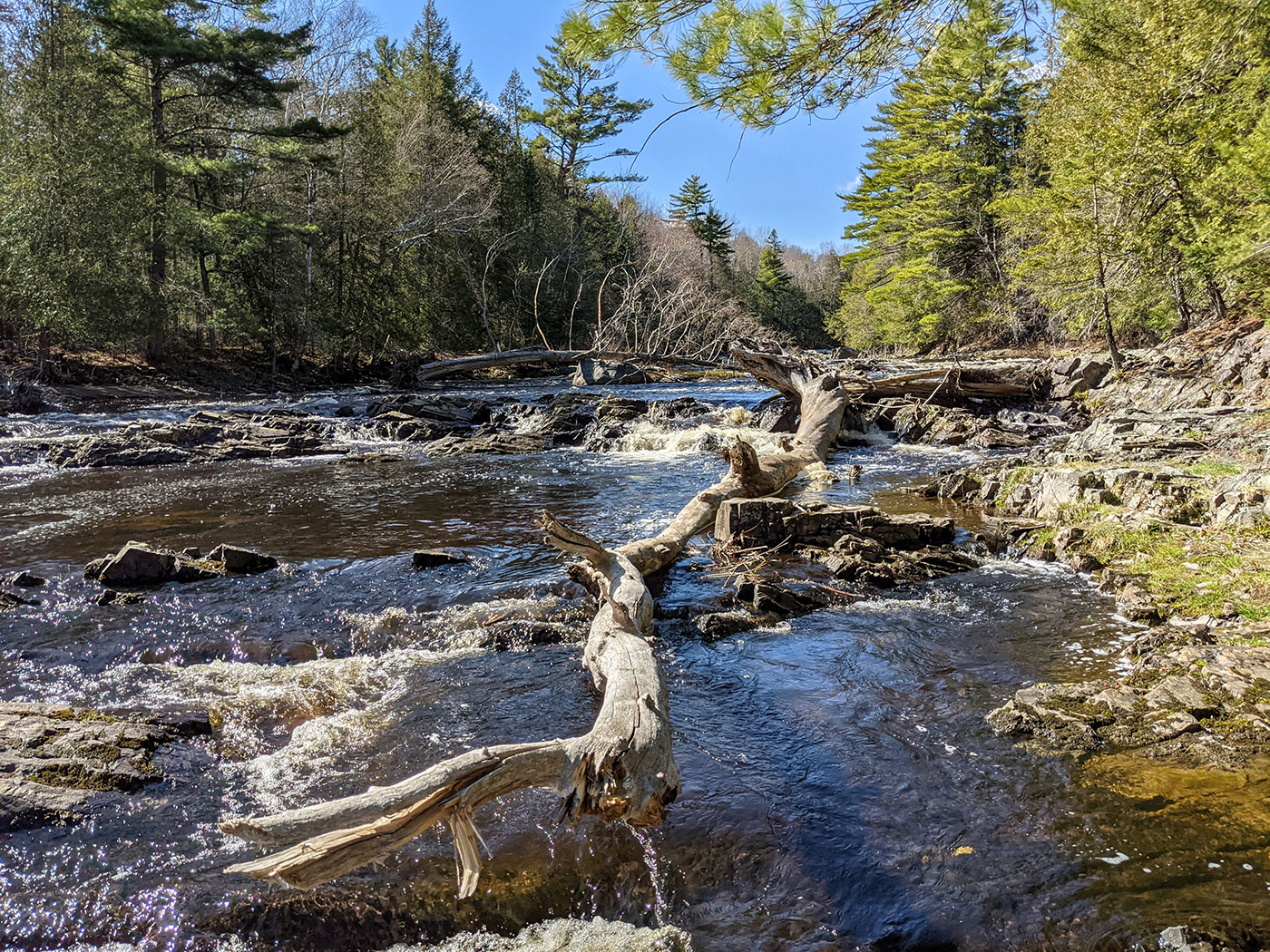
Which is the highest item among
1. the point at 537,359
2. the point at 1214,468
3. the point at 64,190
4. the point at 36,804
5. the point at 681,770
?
the point at 64,190

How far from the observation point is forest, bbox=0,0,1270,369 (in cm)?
1020

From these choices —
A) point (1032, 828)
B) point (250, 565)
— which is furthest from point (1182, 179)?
point (250, 565)

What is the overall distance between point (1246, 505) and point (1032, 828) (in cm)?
480

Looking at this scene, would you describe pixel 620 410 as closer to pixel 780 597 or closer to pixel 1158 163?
pixel 1158 163

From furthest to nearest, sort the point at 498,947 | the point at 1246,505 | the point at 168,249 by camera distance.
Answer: the point at 168,249, the point at 1246,505, the point at 498,947

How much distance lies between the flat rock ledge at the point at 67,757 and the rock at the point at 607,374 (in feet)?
69.1

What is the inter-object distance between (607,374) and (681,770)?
22048 mm

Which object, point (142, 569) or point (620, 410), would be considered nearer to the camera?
point (142, 569)

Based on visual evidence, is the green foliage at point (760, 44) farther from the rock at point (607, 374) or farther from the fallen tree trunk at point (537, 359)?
the rock at point (607, 374)

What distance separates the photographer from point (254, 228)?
23.3m

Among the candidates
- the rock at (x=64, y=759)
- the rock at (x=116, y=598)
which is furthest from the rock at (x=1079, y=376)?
the rock at (x=64, y=759)

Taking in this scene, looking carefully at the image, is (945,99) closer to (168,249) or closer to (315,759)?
(168,249)

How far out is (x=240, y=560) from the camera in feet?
22.0

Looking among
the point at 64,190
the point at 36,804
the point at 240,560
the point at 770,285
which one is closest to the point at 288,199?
the point at 64,190
